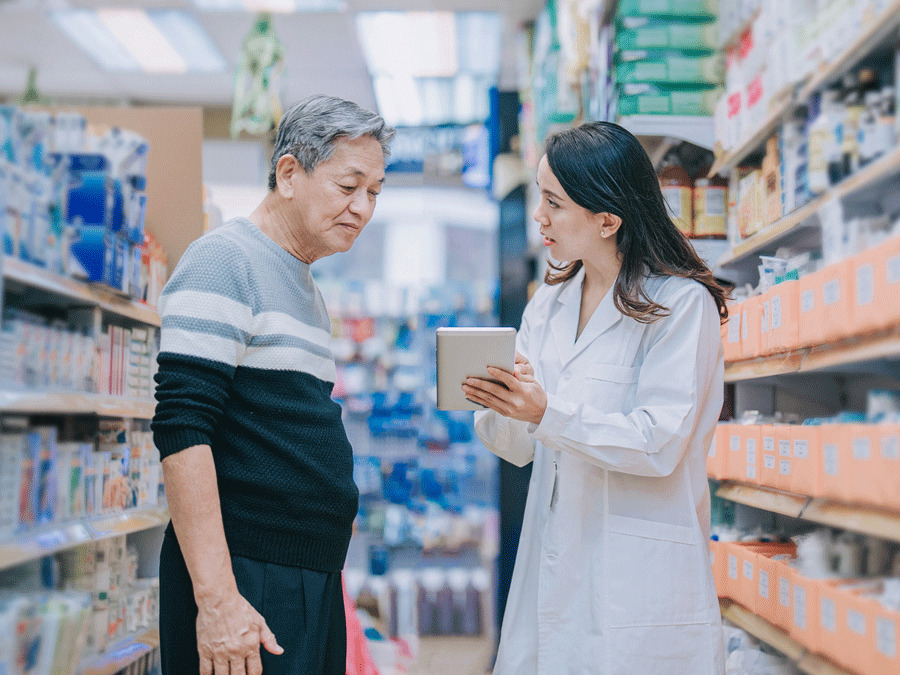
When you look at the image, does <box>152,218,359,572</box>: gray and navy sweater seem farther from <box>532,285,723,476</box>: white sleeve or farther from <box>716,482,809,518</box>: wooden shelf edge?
<box>716,482,809,518</box>: wooden shelf edge

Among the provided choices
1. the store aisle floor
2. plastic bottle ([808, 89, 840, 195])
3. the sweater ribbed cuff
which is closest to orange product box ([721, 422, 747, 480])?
plastic bottle ([808, 89, 840, 195])

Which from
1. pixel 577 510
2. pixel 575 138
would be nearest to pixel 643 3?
pixel 575 138

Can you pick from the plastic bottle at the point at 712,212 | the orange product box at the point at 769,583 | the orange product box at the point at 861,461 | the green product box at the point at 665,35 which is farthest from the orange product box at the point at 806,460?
the green product box at the point at 665,35

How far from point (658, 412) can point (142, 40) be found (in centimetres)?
501

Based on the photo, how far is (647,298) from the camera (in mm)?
1701

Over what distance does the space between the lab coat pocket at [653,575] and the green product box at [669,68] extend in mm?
1674

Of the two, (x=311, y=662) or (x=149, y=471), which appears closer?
(x=311, y=662)

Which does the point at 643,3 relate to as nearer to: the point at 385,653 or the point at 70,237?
the point at 70,237

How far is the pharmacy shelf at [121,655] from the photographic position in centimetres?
182

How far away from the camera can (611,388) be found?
5.67 ft

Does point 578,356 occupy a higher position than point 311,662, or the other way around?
point 578,356

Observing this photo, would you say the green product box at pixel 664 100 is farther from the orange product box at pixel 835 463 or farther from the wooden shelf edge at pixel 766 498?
the orange product box at pixel 835 463

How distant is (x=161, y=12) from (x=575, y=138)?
4.11 m

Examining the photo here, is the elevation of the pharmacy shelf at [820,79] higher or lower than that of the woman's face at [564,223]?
higher
